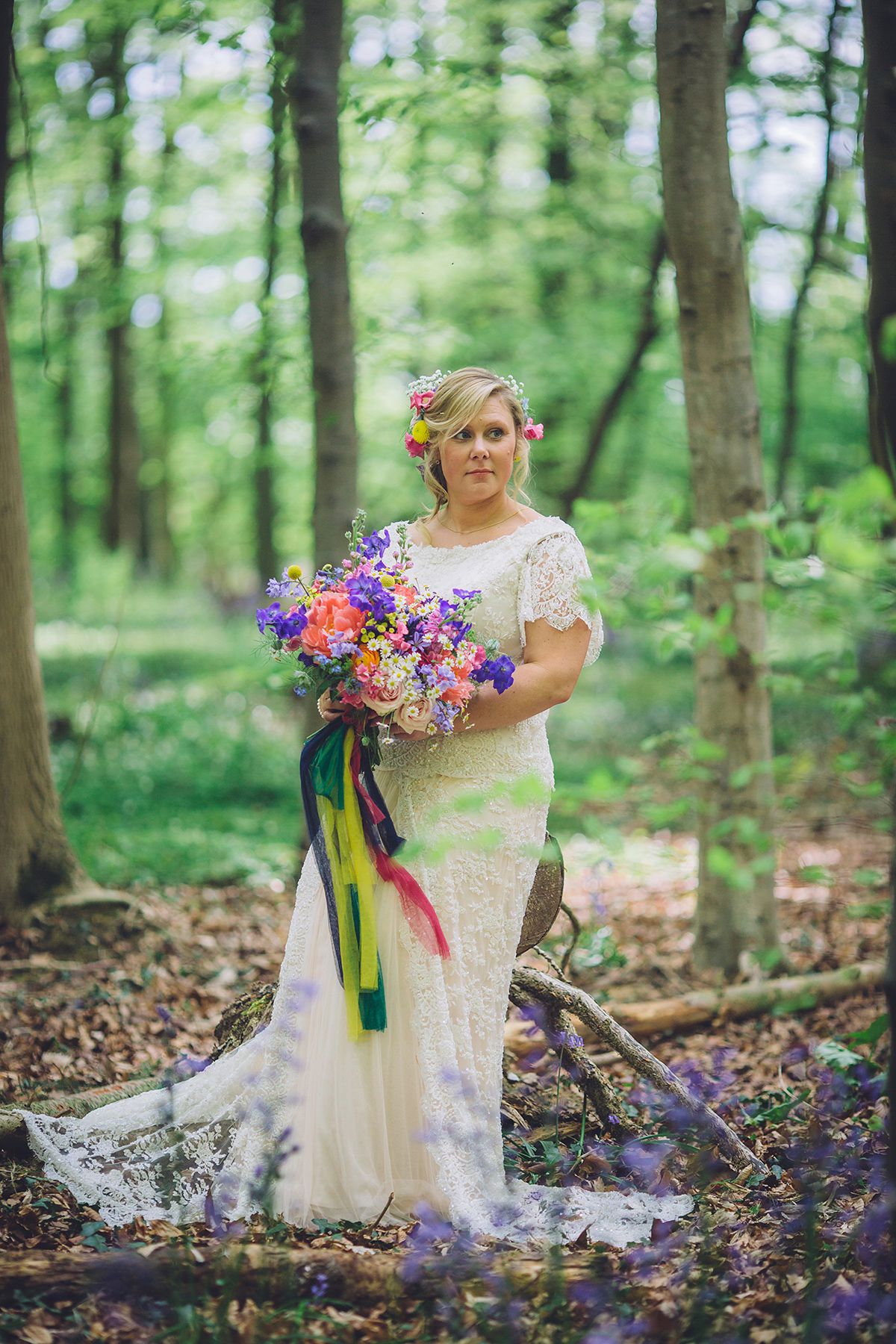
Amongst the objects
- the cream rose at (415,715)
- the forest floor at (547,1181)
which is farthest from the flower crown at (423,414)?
the forest floor at (547,1181)

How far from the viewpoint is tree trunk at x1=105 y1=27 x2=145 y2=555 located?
1273cm

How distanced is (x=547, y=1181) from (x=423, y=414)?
246 cm

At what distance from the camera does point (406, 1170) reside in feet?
10.0

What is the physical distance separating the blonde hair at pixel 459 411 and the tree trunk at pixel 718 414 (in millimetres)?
1616

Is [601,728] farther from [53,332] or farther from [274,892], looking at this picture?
[53,332]

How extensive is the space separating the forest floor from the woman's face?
54.9 inches

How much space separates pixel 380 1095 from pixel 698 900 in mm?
2737

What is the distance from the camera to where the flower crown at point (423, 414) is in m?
3.40

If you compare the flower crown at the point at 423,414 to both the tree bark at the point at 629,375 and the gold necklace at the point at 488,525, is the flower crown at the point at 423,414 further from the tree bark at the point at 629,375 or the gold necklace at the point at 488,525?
the tree bark at the point at 629,375

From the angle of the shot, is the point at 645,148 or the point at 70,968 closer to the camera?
the point at 70,968

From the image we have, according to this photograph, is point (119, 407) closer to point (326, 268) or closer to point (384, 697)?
point (326, 268)

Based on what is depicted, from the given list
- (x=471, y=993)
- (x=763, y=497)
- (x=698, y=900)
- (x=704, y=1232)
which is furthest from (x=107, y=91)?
(x=704, y=1232)

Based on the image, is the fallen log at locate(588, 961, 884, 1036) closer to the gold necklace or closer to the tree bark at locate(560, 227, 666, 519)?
the gold necklace

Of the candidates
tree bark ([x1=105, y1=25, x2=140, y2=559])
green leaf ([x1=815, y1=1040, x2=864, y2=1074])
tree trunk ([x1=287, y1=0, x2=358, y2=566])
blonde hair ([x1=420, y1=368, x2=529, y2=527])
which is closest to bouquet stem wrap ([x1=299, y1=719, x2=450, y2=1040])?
blonde hair ([x1=420, y1=368, x2=529, y2=527])
